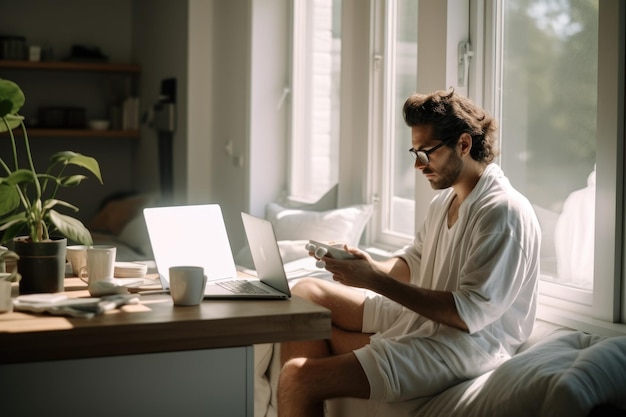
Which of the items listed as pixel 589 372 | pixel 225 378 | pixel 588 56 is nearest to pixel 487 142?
pixel 588 56

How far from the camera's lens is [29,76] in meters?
7.19

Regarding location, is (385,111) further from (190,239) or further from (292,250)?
(190,239)

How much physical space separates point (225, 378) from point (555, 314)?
3.86 feet

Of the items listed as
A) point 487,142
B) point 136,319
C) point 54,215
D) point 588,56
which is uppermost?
point 588,56

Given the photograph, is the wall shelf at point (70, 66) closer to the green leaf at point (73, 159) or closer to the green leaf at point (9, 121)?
the green leaf at point (9, 121)

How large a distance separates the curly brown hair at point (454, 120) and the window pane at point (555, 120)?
28 cm

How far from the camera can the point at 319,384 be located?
92.8 inches

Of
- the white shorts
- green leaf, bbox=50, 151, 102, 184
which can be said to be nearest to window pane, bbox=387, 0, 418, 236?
the white shorts

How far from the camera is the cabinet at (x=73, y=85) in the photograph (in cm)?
691

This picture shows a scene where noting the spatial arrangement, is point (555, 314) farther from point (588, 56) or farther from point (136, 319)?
point (136, 319)

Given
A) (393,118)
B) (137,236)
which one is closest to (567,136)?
(393,118)

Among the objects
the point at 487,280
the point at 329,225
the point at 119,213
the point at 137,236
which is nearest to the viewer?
the point at 487,280

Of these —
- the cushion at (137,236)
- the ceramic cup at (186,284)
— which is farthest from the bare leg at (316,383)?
the cushion at (137,236)

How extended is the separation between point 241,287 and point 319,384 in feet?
1.17
